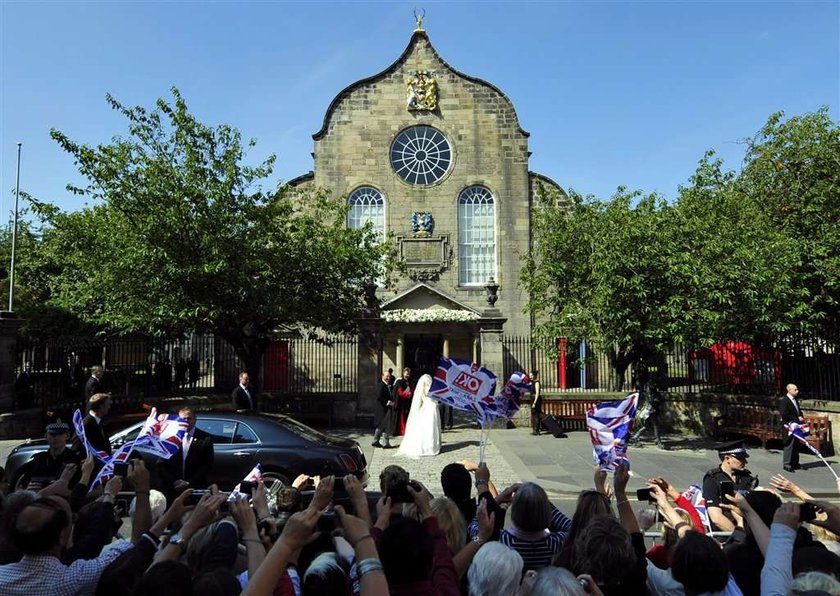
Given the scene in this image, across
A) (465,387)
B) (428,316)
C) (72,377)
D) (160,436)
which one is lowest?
(160,436)

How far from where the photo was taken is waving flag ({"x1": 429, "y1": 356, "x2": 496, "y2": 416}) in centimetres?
798

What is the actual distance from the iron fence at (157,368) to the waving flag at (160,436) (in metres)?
10.7

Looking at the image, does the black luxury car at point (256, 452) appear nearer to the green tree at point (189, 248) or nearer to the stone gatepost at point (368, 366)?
the green tree at point (189, 248)

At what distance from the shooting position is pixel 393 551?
263 cm

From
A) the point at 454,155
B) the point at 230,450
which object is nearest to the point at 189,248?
the point at 230,450

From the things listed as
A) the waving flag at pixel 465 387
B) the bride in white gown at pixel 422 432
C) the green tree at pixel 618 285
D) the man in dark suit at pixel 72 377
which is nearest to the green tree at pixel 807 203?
the green tree at pixel 618 285

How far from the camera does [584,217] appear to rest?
19.6 meters

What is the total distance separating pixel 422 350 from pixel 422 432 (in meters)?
11.6

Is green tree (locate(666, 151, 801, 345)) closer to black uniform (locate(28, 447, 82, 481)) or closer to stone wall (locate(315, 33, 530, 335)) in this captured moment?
stone wall (locate(315, 33, 530, 335))

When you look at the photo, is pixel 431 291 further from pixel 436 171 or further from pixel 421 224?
pixel 436 171

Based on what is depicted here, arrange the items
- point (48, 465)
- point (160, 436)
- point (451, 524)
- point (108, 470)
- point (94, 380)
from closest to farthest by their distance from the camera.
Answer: point (451, 524) < point (108, 470) < point (48, 465) < point (160, 436) < point (94, 380)

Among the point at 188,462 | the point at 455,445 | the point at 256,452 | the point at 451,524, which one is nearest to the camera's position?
the point at 451,524

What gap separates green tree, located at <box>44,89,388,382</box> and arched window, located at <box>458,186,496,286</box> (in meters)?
11.3

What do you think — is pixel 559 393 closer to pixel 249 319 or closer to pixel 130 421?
pixel 249 319
